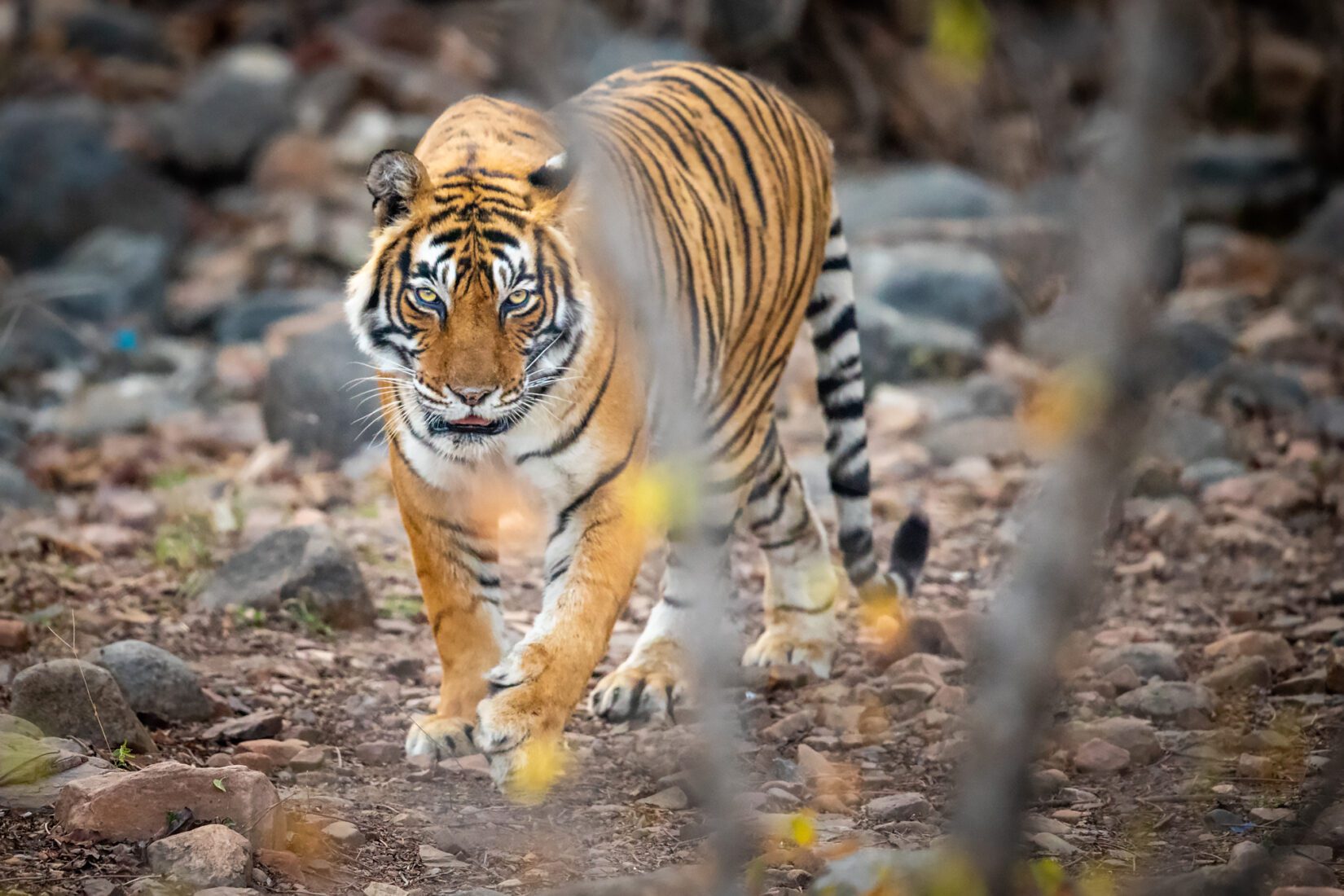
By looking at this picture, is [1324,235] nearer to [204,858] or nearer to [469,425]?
[469,425]

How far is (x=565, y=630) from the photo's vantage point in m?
3.57

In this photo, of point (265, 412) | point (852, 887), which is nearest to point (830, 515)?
point (265, 412)

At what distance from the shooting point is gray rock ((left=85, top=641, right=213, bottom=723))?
12.3 ft

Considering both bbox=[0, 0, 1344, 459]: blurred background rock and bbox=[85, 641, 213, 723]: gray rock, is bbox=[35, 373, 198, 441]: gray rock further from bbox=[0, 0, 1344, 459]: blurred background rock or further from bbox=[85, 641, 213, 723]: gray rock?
bbox=[85, 641, 213, 723]: gray rock

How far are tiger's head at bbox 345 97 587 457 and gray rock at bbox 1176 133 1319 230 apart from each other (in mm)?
9154

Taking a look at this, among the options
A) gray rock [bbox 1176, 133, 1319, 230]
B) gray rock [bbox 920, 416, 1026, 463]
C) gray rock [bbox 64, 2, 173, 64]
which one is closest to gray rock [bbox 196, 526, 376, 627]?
A: gray rock [bbox 920, 416, 1026, 463]

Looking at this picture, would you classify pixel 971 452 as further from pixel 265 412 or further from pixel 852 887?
pixel 852 887

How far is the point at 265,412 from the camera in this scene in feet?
22.2

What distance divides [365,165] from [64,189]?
2.19m

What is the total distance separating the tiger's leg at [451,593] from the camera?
377 centimetres

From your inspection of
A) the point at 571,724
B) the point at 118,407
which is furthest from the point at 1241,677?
the point at 118,407

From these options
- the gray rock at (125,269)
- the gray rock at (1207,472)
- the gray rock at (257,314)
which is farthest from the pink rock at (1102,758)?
the gray rock at (125,269)

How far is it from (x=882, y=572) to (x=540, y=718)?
5.50ft

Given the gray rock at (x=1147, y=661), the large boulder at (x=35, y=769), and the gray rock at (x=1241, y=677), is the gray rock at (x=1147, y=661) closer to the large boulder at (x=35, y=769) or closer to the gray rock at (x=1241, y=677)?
the gray rock at (x=1241, y=677)
